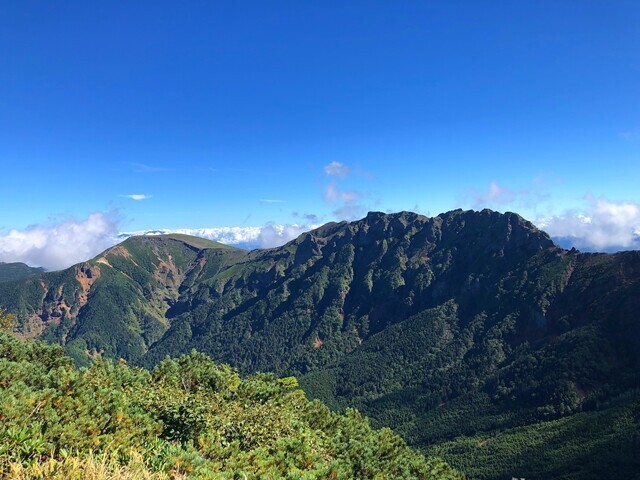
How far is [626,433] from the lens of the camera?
609 feet

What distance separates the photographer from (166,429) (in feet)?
89.1

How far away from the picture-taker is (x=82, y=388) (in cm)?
2438

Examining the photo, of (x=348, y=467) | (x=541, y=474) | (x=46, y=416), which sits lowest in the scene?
(x=541, y=474)

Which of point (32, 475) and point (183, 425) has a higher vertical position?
point (32, 475)

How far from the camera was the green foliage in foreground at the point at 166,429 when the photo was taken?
1664cm

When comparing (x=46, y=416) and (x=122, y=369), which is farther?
(x=122, y=369)

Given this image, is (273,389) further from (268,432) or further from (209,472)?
(209,472)

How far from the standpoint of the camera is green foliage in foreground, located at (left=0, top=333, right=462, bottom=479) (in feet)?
54.6

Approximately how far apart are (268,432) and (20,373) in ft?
54.8

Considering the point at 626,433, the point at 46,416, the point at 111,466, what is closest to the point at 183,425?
the point at 46,416

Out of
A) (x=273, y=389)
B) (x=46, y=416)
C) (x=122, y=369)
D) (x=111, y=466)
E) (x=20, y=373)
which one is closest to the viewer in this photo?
(x=111, y=466)

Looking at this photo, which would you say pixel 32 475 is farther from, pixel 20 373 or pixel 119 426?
pixel 20 373

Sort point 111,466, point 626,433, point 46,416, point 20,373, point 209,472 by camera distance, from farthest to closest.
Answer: point 626,433
point 20,373
point 46,416
point 209,472
point 111,466

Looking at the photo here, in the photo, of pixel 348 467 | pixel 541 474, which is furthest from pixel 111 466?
pixel 541 474
